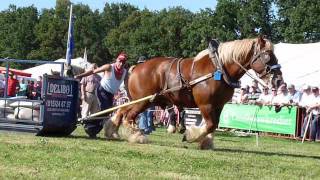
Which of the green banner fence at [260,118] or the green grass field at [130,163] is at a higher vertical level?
the green banner fence at [260,118]

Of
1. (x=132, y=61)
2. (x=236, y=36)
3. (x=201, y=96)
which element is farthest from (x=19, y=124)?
(x=132, y=61)

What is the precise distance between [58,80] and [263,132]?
30.0 ft

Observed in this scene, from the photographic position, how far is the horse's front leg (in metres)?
10.5

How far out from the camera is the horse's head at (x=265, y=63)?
1008cm

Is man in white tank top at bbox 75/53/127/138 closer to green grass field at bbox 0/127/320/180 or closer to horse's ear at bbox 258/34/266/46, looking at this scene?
green grass field at bbox 0/127/320/180

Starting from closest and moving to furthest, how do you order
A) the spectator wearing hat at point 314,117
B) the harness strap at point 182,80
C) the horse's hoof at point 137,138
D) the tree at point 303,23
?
1. the harness strap at point 182,80
2. the horse's hoof at point 137,138
3. the spectator wearing hat at point 314,117
4. the tree at point 303,23

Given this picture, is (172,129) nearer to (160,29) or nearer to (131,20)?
(160,29)

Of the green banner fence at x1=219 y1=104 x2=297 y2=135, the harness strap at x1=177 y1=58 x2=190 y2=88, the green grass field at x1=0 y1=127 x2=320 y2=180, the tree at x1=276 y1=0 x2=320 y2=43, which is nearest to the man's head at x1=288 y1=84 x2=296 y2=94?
the green banner fence at x1=219 y1=104 x2=297 y2=135

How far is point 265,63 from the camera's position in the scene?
33.2 ft

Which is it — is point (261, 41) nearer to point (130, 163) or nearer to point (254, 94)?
point (130, 163)

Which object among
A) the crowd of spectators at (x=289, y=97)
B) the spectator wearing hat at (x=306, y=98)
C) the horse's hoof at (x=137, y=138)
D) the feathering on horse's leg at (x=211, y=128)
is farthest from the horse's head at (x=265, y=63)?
the spectator wearing hat at (x=306, y=98)

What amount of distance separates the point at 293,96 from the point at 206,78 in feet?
30.7

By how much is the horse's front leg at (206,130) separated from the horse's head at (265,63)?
1.01 metres

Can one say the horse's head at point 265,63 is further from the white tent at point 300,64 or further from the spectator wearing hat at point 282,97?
the white tent at point 300,64
